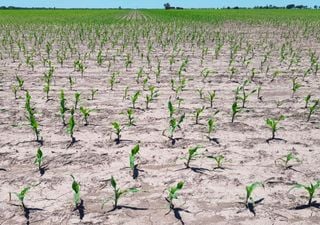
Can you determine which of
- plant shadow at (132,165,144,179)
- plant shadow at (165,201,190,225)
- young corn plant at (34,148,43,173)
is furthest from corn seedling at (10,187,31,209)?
plant shadow at (165,201,190,225)

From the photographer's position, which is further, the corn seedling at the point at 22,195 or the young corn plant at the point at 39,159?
the young corn plant at the point at 39,159

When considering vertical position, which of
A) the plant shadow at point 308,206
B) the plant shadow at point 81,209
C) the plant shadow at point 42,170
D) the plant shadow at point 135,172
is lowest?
the plant shadow at point 81,209

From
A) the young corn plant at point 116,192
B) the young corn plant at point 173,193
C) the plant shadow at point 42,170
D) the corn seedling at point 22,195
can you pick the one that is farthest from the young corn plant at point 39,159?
the young corn plant at point 173,193

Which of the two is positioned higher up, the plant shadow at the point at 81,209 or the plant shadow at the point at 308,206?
the plant shadow at the point at 308,206

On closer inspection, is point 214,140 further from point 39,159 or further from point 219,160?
point 39,159

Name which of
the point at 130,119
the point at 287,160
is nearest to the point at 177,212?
the point at 287,160

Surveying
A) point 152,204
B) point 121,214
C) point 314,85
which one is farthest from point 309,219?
point 314,85

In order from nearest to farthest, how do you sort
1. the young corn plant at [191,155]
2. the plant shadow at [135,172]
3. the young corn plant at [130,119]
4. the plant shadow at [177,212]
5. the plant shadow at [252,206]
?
the plant shadow at [177,212]
the plant shadow at [252,206]
the plant shadow at [135,172]
the young corn plant at [191,155]
the young corn plant at [130,119]

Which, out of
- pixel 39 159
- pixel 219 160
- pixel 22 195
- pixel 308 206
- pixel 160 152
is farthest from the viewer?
pixel 160 152

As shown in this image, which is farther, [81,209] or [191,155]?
[191,155]

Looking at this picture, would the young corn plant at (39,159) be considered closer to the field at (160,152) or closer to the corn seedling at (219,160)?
the field at (160,152)

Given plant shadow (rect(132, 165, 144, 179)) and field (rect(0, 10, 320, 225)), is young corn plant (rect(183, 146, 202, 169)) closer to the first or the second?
field (rect(0, 10, 320, 225))

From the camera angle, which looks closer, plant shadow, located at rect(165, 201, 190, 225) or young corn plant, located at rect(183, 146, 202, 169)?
plant shadow, located at rect(165, 201, 190, 225)

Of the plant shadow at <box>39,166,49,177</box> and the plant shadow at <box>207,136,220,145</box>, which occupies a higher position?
the plant shadow at <box>207,136,220,145</box>
